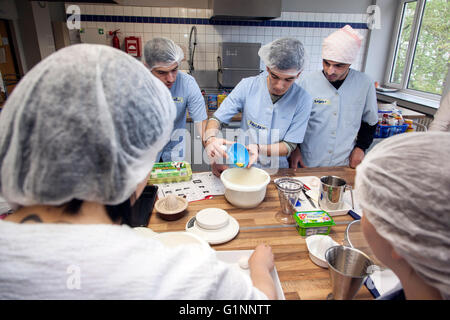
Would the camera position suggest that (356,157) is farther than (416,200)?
Yes

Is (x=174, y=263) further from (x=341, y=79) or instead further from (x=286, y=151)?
(x=341, y=79)

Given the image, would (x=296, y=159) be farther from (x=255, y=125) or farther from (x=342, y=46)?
(x=342, y=46)

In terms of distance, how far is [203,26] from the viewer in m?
3.71

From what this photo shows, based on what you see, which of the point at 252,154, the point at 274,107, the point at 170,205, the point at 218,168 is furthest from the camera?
the point at 274,107

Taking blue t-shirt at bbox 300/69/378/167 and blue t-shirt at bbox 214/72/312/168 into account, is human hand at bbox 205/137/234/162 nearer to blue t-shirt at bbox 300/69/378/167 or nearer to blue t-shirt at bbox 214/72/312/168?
blue t-shirt at bbox 214/72/312/168

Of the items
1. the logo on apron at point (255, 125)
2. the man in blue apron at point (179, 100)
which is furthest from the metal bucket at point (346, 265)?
the man in blue apron at point (179, 100)

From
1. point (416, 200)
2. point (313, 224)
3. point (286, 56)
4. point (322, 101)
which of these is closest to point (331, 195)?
Result: point (313, 224)

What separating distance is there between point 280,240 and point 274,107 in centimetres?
96

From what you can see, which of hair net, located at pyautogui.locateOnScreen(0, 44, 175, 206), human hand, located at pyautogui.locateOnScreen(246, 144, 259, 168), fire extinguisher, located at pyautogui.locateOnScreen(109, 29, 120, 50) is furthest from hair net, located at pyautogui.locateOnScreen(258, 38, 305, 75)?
fire extinguisher, located at pyautogui.locateOnScreen(109, 29, 120, 50)

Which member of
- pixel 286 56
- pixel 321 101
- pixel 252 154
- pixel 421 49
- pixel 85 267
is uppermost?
pixel 421 49

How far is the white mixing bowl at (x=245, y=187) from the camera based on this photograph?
3.98 ft

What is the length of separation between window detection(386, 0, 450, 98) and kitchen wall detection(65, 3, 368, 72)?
1.66ft

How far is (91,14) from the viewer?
3.54 m
